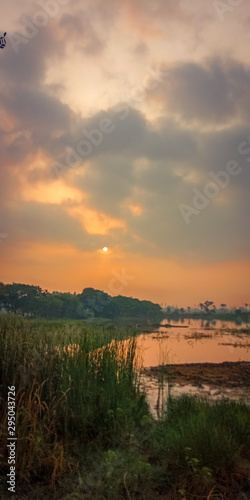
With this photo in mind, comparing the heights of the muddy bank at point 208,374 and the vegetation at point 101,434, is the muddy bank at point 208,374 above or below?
below

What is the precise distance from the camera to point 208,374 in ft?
50.0

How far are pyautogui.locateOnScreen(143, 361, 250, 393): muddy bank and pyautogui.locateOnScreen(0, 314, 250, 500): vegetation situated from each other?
4.72m

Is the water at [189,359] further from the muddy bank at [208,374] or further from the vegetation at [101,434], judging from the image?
the vegetation at [101,434]

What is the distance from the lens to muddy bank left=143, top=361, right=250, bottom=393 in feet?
43.9

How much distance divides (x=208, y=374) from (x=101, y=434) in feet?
31.2

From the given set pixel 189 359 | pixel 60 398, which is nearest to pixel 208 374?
pixel 189 359

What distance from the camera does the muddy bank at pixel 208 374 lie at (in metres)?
13.4

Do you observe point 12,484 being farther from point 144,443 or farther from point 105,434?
point 144,443

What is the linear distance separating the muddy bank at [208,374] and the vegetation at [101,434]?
4.72 meters

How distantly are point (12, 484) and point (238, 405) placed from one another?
4.85 meters

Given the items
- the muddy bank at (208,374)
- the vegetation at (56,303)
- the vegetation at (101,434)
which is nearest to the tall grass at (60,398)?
the vegetation at (101,434)

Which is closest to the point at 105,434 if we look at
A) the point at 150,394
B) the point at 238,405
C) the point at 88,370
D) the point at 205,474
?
the point at 88,370

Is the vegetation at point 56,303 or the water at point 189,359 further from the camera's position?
the vegetation at point 56,303

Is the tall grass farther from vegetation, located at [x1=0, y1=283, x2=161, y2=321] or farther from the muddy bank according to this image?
vegetation, located at [x1=0, y1=283, x2=161, y2=321]
